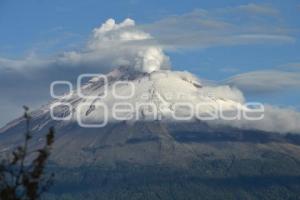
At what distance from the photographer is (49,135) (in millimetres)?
31000

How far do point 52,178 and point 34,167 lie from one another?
2.61ft

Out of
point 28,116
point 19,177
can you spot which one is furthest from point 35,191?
point 28,116

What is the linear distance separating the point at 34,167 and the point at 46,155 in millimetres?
628

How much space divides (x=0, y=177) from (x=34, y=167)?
4.72ft

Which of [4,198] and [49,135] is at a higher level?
[49,135]

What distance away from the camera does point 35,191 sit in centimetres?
3019

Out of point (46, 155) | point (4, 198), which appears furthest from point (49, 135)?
point (4, 198)

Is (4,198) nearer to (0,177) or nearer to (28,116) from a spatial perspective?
(0,177)

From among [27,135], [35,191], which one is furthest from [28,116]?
[35,191]

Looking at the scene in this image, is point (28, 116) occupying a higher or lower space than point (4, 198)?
higher

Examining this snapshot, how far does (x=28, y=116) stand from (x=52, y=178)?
7.85 feet

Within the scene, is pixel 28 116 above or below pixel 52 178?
above

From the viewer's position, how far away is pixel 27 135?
30375mm

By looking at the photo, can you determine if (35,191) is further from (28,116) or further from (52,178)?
(28,116)
